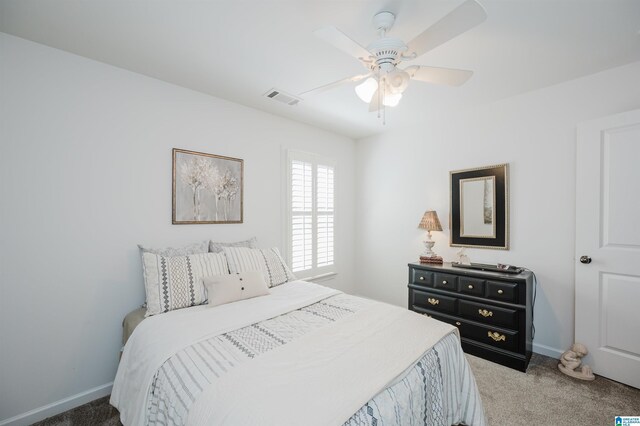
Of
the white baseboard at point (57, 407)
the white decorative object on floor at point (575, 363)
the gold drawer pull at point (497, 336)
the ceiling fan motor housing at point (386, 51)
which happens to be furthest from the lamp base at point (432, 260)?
the white baseboard at point (57, 407)

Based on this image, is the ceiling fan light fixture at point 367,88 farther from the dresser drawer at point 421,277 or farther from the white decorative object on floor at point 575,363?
the white decorative object on floor at point 575,363

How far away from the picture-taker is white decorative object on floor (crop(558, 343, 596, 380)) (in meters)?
2.27

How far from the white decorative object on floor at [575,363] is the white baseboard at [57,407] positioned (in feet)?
12.3

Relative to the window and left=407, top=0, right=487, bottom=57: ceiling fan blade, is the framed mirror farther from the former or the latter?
left=407, top=0, right=487, bottom=57: ceiling fan blade

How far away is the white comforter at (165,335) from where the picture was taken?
142 cm

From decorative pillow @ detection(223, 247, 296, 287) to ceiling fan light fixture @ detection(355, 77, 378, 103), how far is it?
A: 1.66 meters

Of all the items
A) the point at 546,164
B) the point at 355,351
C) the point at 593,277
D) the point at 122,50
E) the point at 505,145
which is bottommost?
the point at 355,351

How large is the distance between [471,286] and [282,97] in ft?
8.66

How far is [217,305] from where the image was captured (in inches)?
80.6

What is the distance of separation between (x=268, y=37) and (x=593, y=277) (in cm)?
321

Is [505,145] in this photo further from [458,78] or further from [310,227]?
[310,227]

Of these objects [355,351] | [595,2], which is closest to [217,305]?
[355,351]

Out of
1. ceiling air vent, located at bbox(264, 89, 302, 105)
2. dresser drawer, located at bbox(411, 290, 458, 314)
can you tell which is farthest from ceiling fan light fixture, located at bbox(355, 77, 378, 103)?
dresser drawer, located at bbox(411, 290, 458, 314)

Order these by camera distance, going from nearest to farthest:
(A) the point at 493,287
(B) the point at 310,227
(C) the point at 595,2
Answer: (C) the point at 595,2, (A) the point at 493,287, (B) the point at 310,227
